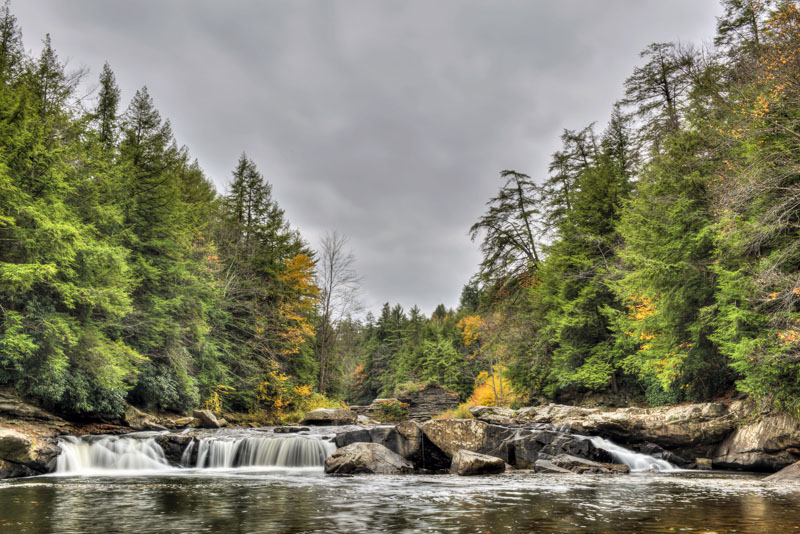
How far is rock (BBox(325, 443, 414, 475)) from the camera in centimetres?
1095

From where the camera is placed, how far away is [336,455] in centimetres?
1141

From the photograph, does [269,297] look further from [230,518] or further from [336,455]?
[230,518]

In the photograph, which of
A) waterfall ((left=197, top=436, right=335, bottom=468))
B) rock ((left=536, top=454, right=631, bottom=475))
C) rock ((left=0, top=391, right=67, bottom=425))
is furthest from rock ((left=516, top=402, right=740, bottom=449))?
rock ((left=0, top=391, right=67, bottom=425))

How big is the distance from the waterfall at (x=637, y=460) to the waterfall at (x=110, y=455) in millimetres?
12859

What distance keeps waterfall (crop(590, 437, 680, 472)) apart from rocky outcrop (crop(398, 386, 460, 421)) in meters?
20.7

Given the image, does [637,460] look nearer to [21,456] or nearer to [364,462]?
[364,462]

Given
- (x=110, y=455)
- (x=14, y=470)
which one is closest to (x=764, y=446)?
(x=110, y=455)

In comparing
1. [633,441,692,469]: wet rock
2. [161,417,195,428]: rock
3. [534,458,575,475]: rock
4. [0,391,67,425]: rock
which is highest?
[0,391,67,425]: rock

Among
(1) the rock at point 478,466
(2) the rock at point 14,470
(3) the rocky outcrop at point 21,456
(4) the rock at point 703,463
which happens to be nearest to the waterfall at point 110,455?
(3) the rocky outcrop at point 21,456

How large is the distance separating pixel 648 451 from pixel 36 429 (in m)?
17.9

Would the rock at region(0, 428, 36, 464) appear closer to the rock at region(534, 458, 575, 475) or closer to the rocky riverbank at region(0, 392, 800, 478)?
the rocky riverbank at region(0, 392, 800, 478)

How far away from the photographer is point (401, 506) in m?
5.88

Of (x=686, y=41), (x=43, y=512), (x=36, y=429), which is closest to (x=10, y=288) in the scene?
(x=36, y=429)

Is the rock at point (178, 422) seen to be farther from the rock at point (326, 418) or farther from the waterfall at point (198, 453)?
the rock at point (326, 418)
